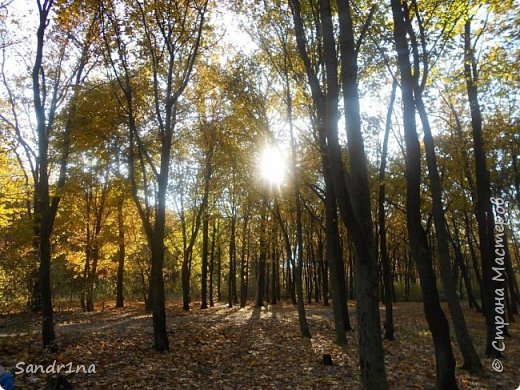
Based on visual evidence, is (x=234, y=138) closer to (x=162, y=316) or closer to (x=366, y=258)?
(x=162, y=316)

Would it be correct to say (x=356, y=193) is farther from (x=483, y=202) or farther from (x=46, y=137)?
(x=46, y=137)

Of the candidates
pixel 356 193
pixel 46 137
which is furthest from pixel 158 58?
pixel 356 193

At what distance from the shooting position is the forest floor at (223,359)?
843cm

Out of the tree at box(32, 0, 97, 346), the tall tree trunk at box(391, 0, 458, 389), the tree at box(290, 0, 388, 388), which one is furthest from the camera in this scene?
the tree at box(32, 0, 97, 346)

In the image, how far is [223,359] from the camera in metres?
10.9

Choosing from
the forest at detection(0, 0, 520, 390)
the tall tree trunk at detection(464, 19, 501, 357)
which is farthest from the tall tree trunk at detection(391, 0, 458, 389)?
the tall tree trunk at detection(464, 19, 501, 357)

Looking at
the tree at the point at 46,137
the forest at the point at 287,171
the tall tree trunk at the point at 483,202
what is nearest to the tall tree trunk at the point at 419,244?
the forest at the point at 287,171

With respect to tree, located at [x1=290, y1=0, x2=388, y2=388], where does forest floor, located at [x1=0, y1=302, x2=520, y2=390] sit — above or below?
below

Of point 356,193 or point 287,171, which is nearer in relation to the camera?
point 356,193

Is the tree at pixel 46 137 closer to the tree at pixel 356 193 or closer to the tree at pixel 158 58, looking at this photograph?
the tree at pixel 158 58

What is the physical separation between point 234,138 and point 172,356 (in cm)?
1061

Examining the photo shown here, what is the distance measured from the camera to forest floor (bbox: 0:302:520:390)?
8430 millimetres

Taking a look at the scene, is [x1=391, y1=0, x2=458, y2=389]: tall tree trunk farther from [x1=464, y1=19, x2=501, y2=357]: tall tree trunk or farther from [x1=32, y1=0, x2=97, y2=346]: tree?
[x1=32, y1=0, x2=97, y2=346]: tree

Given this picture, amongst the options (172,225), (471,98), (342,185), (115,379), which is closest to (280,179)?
(471,98)
